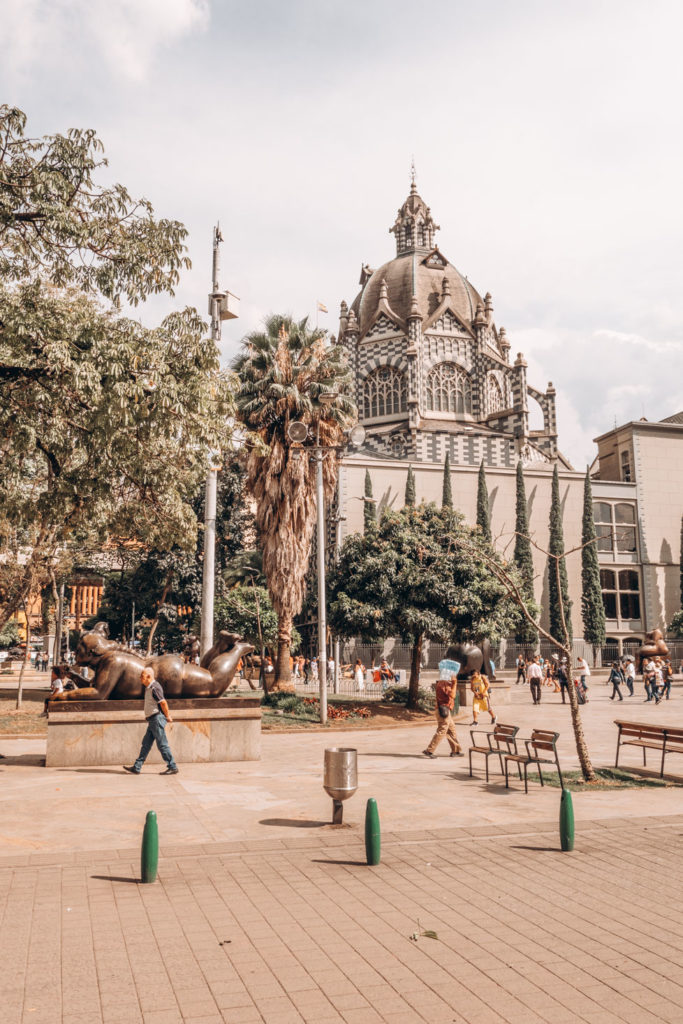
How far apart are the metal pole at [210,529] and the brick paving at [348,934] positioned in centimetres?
972

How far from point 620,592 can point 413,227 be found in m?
41.8

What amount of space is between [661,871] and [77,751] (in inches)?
379

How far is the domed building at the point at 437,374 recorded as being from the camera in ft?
210

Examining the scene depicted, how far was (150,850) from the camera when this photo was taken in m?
7.37

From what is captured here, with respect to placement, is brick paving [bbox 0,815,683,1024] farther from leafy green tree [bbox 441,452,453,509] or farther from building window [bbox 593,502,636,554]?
building window [bbox 593,502,636,554]

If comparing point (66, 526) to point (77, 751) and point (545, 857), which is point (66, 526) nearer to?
point (77, 751)

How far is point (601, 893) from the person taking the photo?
7281 millimetres

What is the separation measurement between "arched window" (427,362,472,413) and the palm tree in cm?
4172

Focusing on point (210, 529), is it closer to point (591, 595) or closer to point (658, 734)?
point (658, 734)

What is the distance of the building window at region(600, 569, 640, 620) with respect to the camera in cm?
5988

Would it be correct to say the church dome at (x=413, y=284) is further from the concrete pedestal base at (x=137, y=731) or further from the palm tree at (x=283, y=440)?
the concrete pedestal base at (x=137, y=731)

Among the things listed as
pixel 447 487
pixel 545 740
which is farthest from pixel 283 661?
pixel 447 487

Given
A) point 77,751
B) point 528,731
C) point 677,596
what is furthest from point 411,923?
point 677,596

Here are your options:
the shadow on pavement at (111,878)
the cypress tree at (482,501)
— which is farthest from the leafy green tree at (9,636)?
the shadow on pavement at (111,878)
